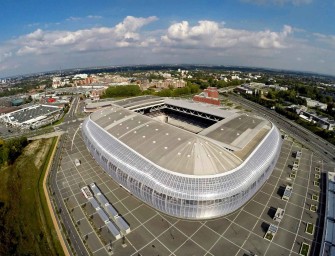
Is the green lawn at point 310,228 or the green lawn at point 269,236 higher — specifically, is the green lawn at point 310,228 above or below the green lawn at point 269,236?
below

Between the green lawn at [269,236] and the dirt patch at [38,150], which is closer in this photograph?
the green lawn at [269,236]

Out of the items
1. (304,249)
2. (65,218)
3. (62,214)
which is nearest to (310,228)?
(304,249)

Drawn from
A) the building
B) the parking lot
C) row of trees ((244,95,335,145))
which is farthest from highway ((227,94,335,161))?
the building

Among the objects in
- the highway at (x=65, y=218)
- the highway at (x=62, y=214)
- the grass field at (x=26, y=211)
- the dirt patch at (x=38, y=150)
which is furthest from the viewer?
the dirt patch at (x=38, y=150)

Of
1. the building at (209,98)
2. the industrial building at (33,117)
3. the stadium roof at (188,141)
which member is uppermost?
the building at (209,98)

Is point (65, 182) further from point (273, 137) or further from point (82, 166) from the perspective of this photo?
point (273, 137)

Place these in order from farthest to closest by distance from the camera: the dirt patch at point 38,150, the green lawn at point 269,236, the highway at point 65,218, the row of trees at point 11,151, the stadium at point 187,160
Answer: the dirt patch at point 38,150 → the row of trees at point 11,151 → the stadium at point 187,160 → the green lawn at point 269,236 → the highway at point 65,218

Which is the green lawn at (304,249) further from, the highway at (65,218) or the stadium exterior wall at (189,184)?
the highway at (65,218)

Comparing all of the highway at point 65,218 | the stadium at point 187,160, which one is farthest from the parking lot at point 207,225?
the stadium at point 187,160

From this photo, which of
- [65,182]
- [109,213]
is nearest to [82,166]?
[65,182]
